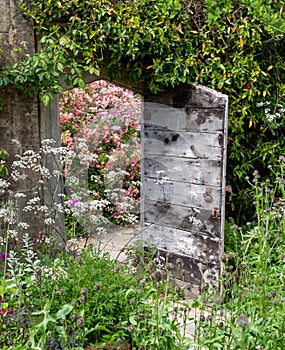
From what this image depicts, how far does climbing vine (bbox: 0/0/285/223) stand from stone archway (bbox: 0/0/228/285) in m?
0.14

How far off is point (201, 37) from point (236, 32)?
30 centimetres

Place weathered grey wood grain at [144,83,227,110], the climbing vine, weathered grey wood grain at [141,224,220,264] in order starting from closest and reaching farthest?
the climbing vine < weathered grey wood grain at [144,83,227,110] < weathered grey wood grain at [141,224,220,264]

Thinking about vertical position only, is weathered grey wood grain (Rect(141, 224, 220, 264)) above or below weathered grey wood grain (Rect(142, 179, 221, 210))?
below

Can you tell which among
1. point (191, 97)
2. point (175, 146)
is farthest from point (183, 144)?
point (191, 97)

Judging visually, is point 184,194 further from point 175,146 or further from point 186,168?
point 175,146

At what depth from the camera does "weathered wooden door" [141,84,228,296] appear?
3816 millimetres

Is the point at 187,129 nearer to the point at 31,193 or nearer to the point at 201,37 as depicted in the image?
the point at 201,37

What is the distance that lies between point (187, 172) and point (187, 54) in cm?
94

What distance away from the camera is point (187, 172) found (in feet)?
13.2

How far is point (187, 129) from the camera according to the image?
3998 mm

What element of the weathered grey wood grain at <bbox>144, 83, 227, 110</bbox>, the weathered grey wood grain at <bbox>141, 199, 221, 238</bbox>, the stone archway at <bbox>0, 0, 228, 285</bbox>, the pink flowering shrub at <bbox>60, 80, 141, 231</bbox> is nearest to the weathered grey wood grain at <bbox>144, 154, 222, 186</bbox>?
the stone archway at <bbox>0, 0, 228, 285</bbox>

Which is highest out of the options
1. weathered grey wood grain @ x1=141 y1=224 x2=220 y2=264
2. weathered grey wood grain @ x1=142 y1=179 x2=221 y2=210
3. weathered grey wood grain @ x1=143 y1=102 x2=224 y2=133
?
weathered grey wood grain @ x1=143 y1=102 x2=224 y2=133

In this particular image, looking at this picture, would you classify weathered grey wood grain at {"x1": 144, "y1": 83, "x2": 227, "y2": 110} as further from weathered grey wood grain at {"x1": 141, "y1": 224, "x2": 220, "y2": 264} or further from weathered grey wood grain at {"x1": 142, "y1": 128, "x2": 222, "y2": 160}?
weathered grey wood grain at {"x1": 141, "y1": 224, "x2": 220, "y2": 264}

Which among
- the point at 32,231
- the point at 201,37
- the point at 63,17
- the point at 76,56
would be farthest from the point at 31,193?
the point at 201,37
